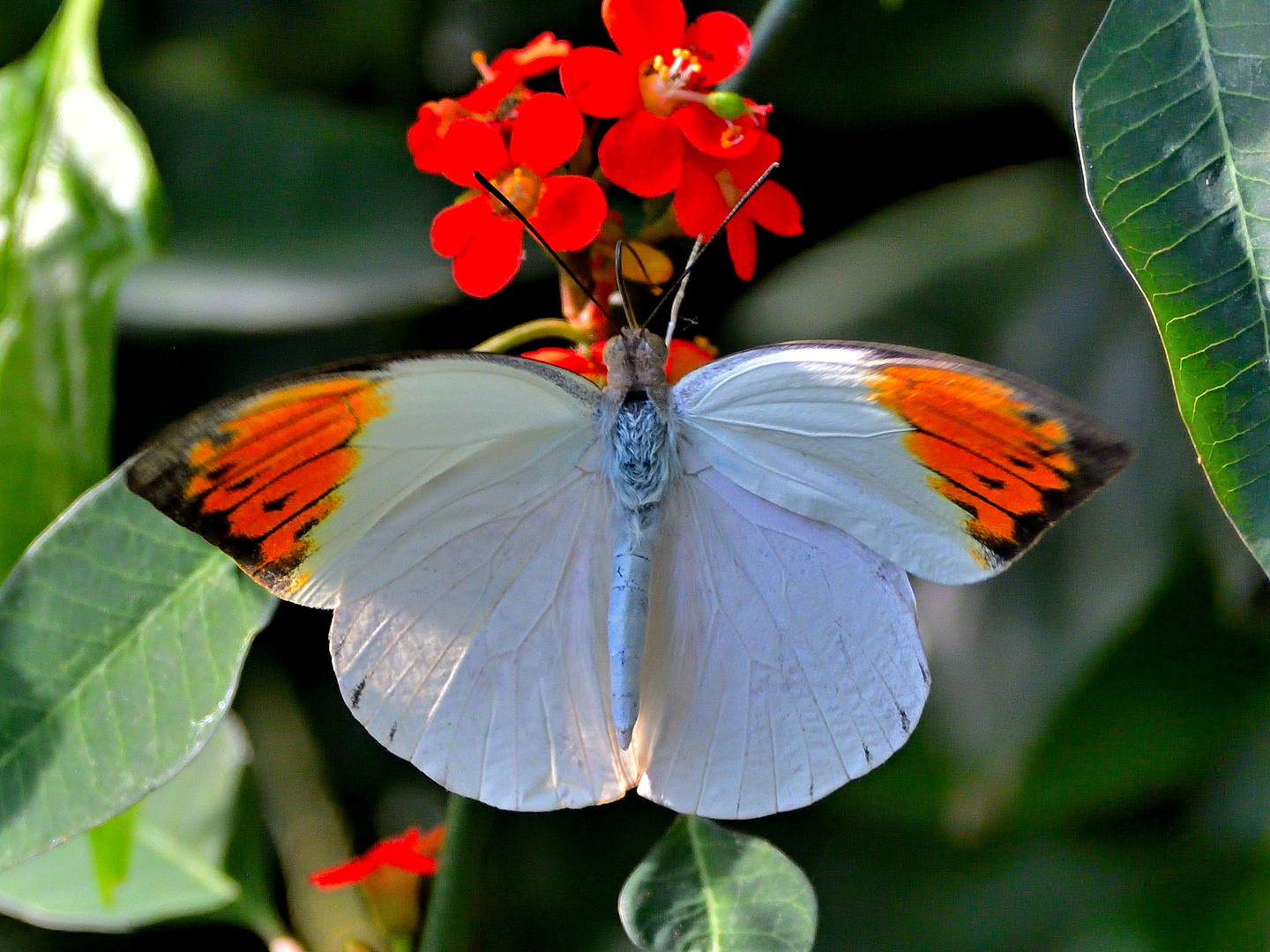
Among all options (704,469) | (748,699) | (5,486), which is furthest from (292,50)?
(748,699)

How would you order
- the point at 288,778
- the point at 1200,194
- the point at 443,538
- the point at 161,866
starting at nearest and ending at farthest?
the point at 1200,194
the point at 443,538
the point at 161,866
the point at 288,778

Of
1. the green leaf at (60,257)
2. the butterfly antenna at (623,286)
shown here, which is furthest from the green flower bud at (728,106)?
the green leaf at (60,257)

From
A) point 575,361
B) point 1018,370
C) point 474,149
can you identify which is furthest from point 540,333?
point 1018,370

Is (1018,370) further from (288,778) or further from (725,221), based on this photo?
(288,778)

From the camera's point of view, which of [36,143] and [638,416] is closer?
[638,416]

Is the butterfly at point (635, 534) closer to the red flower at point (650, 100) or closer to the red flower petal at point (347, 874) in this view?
the red flower at point (650, 100)

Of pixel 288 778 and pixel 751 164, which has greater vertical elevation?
pixel 751 164

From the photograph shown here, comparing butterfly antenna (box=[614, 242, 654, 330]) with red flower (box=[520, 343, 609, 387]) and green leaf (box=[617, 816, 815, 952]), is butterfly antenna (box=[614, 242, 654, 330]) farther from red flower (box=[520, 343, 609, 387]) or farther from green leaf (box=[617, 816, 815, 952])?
green leaf (box=[617, 816, 815, 952])
